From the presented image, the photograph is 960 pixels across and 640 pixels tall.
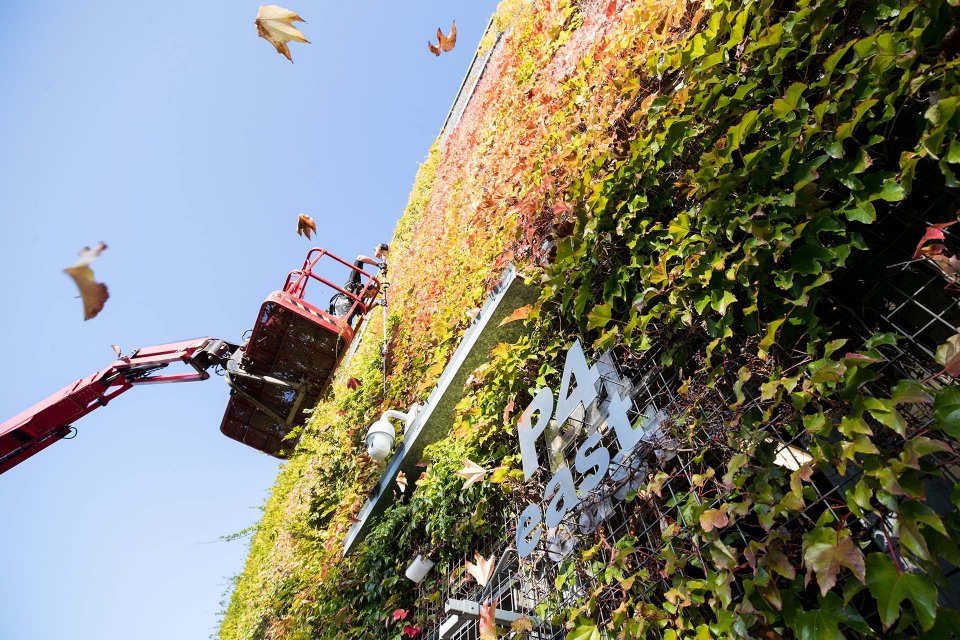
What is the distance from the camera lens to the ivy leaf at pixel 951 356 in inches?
49.6

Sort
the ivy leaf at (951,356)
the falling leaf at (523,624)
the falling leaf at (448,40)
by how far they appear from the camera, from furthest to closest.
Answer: the falling leaf at (448,40) → the falling leaf at (523,624) → the ivy leaf at (951,356)

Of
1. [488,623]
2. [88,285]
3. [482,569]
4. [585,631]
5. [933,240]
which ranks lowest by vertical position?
[482,569]

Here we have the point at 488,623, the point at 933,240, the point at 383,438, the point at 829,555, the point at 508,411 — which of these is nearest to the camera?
the point at 829,555

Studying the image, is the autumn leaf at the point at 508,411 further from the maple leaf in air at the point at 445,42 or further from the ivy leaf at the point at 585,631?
the maple leaf in air at the point at 445,42

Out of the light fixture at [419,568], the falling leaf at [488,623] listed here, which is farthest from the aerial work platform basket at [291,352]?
the falling leaf at [488,623]

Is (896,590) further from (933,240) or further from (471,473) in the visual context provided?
(471,473)

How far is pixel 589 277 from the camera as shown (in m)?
2.66

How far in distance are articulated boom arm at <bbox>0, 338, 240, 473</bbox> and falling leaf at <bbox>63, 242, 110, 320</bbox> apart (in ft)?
23.4

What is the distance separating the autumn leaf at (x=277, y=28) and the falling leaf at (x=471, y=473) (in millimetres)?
2759

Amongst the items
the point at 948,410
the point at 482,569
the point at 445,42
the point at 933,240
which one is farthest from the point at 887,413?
the point at 445,42

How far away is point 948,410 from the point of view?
123 cm

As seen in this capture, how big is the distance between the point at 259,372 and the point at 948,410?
742cm

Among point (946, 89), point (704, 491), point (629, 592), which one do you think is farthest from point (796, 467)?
point (946, 89)

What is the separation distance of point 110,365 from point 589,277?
8.44m
